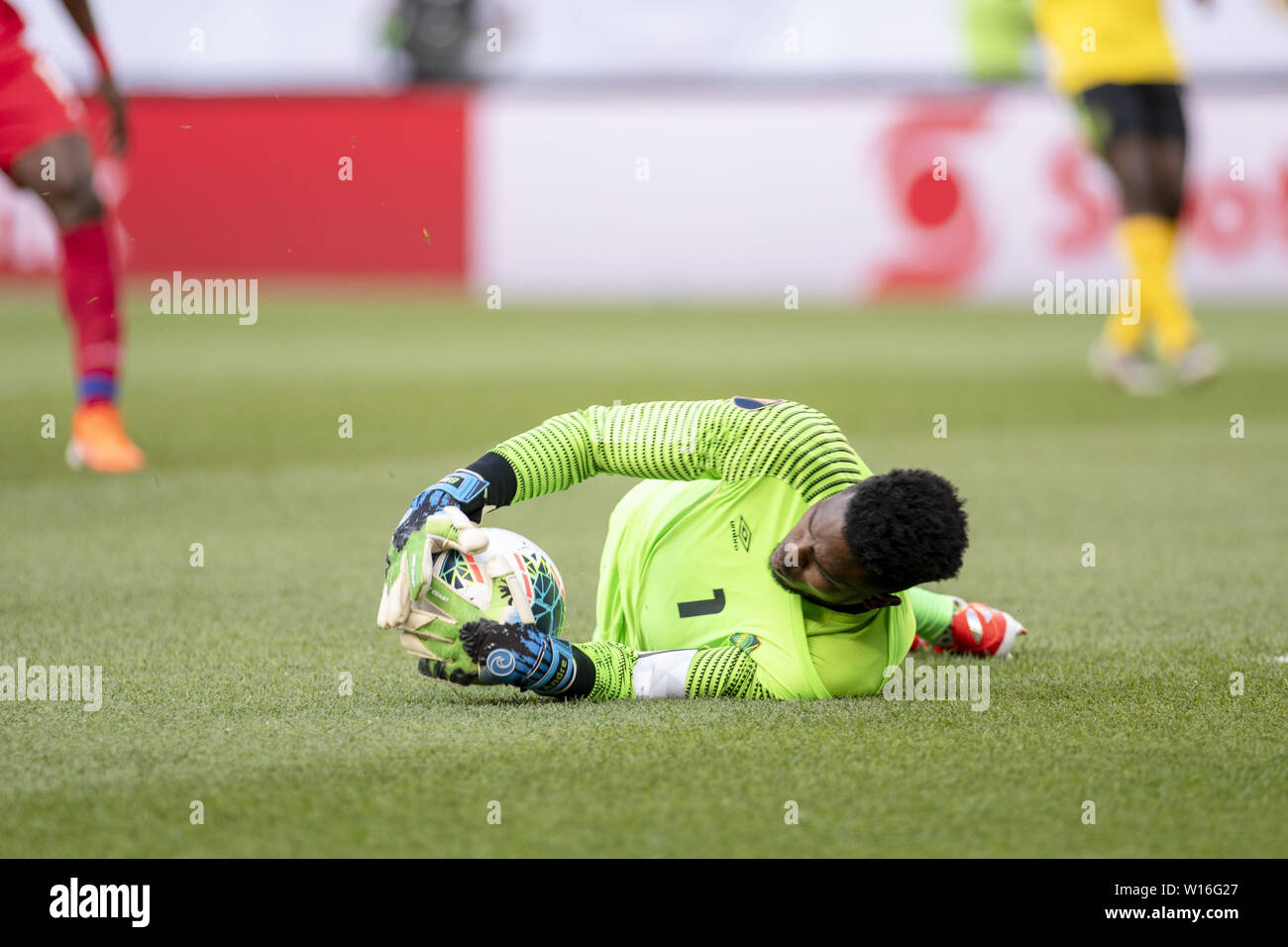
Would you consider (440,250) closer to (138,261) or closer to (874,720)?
(138,261)

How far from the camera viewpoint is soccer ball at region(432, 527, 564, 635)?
2.69m

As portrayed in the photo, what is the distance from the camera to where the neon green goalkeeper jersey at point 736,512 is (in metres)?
2.75

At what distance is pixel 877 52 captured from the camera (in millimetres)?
17375

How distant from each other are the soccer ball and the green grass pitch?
166mm

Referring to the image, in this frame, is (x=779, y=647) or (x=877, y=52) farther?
(x=877, y=52)

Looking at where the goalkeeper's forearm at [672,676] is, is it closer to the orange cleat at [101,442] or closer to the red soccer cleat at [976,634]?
the red soccer cleat at [976,634]

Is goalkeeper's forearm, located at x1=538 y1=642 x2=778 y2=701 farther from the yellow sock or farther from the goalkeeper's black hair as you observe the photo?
the yellow sock

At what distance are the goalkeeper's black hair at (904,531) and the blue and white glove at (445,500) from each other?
2.00ft

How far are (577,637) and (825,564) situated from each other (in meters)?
1.06

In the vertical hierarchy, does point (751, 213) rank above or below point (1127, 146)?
above

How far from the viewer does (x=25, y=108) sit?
525cm

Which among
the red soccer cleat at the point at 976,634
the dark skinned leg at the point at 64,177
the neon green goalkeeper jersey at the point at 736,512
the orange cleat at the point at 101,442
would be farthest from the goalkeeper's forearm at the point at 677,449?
the orange cleat at the point at 101,442
